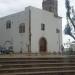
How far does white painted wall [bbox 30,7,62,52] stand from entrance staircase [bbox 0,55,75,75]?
16775mm

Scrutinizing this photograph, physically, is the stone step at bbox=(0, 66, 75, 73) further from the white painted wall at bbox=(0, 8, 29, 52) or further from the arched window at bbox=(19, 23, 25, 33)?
the arched window at bbox=(19, 23, 25, 33)

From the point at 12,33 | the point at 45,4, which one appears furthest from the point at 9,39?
the point at 45,4

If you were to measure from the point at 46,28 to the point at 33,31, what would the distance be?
2.65 meters

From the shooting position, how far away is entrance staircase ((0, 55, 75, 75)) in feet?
31.9

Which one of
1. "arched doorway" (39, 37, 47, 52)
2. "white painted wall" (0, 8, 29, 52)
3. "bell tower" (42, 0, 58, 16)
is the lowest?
"arched doorway" (39, 37, 47, 52)

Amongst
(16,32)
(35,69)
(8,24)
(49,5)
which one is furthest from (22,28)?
(49,5)

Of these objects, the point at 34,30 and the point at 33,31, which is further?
the point at 34,30

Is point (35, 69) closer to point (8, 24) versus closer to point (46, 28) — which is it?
point (46, 28)

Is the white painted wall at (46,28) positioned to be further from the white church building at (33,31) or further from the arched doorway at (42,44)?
the arched doorway at (42,44)

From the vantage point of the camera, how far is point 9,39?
108ft

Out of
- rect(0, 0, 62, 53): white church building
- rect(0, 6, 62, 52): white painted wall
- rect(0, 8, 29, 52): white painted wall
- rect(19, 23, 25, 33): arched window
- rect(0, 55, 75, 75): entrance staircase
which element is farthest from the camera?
rect(19, 23, 25, 33): arched window

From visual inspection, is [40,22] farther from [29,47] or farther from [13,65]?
[13,65]

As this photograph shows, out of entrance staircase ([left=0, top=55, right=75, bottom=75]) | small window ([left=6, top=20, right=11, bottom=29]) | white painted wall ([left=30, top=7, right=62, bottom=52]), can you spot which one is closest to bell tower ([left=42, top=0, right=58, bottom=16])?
white painted wall ([left=30, top=7, right=62, bottom=52])

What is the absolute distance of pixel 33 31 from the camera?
94.1ft
